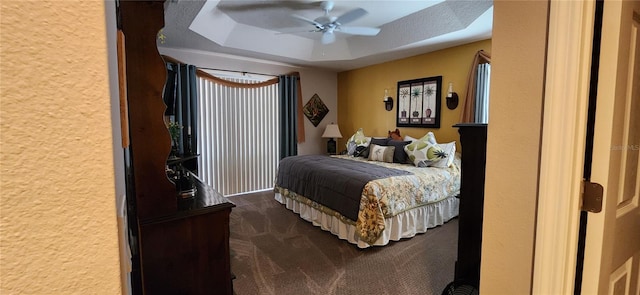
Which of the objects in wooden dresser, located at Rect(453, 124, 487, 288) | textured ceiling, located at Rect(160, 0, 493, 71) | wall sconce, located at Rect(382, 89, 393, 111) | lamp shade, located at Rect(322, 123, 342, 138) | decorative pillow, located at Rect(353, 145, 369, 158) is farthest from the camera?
lamp shade, located at Rect(322, 123, 342, 138)

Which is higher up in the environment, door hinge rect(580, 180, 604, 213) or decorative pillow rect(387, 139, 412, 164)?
door hinge rect(580, 180, 604, 213)

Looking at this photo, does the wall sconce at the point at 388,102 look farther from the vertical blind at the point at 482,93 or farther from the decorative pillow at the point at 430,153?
the vertical blind at the point at 482,93

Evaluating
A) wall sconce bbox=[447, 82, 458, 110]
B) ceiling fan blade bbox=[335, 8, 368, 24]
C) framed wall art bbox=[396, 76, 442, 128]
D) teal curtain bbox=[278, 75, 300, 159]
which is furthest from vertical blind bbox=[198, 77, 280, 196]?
wall sconce bbox=[447, 82, 458, 110]

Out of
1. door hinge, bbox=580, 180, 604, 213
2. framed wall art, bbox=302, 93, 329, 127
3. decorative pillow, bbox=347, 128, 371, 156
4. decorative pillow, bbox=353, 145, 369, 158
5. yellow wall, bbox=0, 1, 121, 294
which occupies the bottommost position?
decorative pillow, bbox=353, 145, 369, 158

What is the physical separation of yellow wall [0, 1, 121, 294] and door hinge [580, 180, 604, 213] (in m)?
1.13

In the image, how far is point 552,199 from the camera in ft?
2.80

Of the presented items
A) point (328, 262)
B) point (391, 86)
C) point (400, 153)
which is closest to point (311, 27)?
point (391, 86)

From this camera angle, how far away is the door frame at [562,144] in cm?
80

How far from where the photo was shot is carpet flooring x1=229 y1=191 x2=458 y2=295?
2205mm

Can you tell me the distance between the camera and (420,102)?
456cm

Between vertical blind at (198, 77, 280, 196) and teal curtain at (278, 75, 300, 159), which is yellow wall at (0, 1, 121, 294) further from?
teal curtain at (278, 75, 300, 159)

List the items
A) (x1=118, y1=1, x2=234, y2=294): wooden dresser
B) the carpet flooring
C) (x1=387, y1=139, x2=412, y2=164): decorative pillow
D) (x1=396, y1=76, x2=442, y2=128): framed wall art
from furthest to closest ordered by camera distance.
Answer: (x1=396, y1=76, x2=442, y2=128): framed wall art < (x1=387, y1=139, x2=412, y2=164): decorative pillow < the carpet flooring < (x1=118, y1=1, x2=234, y2=294): wooden dresser

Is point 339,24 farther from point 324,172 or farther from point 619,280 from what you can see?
point 619,280

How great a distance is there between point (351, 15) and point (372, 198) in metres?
1.78
